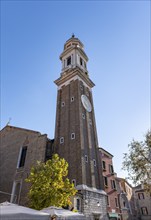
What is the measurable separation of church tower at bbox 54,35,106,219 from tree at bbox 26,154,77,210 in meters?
4.16

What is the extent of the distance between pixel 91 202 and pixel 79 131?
26.9 ft

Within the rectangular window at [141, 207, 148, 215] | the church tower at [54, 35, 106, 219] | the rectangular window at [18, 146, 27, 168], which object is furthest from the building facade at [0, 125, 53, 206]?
the rectangular window at [141, 207, 148, 215]

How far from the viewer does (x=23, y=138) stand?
23.7m

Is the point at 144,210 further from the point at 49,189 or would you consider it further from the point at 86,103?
the point at 49,189

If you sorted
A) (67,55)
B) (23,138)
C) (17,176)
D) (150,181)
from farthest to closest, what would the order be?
1. (67,55)
2. (23,138)
3. (17,176)
4. (150,181)

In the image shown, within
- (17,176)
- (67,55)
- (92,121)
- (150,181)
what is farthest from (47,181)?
(67,55)

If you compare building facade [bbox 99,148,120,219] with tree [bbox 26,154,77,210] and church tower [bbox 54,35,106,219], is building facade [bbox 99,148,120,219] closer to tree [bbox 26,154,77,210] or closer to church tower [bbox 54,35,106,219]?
church tower [bbox 54,35,106,219]

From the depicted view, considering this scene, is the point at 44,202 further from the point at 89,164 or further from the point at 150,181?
the point at 150,181

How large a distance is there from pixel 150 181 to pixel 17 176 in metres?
14.9

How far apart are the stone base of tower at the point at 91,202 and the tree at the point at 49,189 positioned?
11.2ft

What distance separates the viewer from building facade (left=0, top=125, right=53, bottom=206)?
761 inches

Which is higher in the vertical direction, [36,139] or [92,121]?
[92,121]

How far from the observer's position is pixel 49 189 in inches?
503

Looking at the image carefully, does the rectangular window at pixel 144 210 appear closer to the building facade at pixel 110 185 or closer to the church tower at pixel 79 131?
the building facade at pixel 110 185
